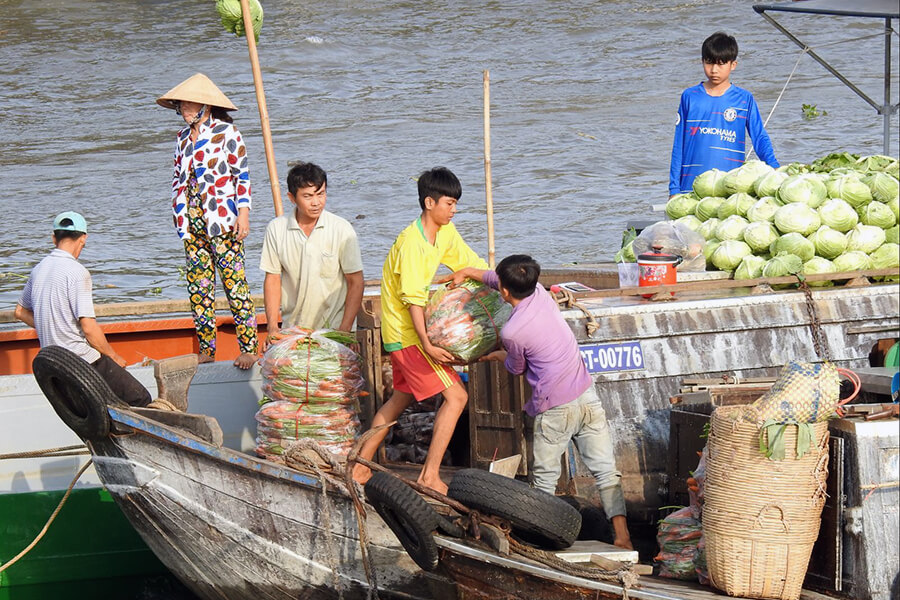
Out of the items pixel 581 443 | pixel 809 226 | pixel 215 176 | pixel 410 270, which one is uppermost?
pixel 215 176

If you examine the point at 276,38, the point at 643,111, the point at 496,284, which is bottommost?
the point at 496,284

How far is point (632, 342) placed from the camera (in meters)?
5.39

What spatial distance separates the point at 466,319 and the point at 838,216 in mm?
2207

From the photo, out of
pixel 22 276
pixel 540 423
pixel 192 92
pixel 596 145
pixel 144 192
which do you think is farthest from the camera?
pixel 596 145

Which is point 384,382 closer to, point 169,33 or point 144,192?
point 144,192

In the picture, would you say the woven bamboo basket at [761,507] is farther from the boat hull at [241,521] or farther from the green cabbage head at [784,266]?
the green cabbage head at [784,266]

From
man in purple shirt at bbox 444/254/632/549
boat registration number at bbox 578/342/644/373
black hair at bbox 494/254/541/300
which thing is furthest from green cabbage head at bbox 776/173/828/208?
black hair at bbox 494/254/541/300

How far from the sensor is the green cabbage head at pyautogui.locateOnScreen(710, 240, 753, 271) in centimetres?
597

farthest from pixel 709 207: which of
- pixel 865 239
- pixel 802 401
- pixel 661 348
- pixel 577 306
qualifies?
pixel 802 401

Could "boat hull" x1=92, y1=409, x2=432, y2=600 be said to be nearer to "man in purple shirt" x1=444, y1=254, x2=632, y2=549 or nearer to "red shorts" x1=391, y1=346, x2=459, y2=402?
"red shorts" x1=391, y1=346, x2=459, y2=402

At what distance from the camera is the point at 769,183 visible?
243 inches

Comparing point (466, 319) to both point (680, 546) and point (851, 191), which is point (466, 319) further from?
point (851, 191)

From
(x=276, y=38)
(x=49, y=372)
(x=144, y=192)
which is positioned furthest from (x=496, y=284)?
(x=276, y=38)

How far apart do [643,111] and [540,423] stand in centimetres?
1427
